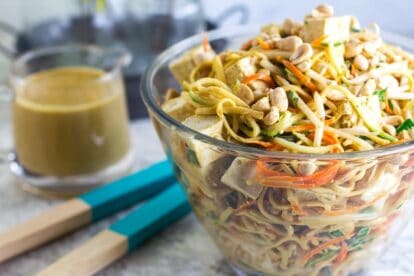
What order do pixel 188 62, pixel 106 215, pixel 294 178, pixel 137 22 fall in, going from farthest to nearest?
pixel 137 22, pixel 106 215, pixel 188 62, pixel 294 178

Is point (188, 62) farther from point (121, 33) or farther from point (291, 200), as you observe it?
point (121, 33)

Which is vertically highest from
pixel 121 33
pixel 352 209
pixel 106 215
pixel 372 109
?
pixel 372 109

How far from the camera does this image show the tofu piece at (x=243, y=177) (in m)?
0.81

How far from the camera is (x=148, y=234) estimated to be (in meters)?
1.10

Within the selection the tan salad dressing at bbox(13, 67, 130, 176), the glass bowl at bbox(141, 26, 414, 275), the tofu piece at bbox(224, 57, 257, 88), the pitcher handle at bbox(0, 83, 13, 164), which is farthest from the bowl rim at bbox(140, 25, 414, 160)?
the pitcher handle at bbox(0, 83, 13, 164)

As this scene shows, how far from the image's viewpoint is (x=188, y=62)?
3.33 ft

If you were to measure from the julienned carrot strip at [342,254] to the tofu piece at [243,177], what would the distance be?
0.15m

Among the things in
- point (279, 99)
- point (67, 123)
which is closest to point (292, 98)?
point (279, 99)

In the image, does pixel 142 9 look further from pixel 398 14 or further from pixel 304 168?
pixel 304 168

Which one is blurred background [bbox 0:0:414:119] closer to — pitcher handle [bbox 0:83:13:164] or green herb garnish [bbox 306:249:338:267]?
pitcher handle [bbox 0:83:13:164]

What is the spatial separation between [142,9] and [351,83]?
36.8 inches

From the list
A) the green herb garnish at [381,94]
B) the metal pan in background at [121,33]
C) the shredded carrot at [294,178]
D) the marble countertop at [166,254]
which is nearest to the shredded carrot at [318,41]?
the green herb garnish at [381,94]

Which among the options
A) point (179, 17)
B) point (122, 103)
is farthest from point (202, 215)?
point (179, 17)

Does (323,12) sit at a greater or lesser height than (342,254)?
greater
